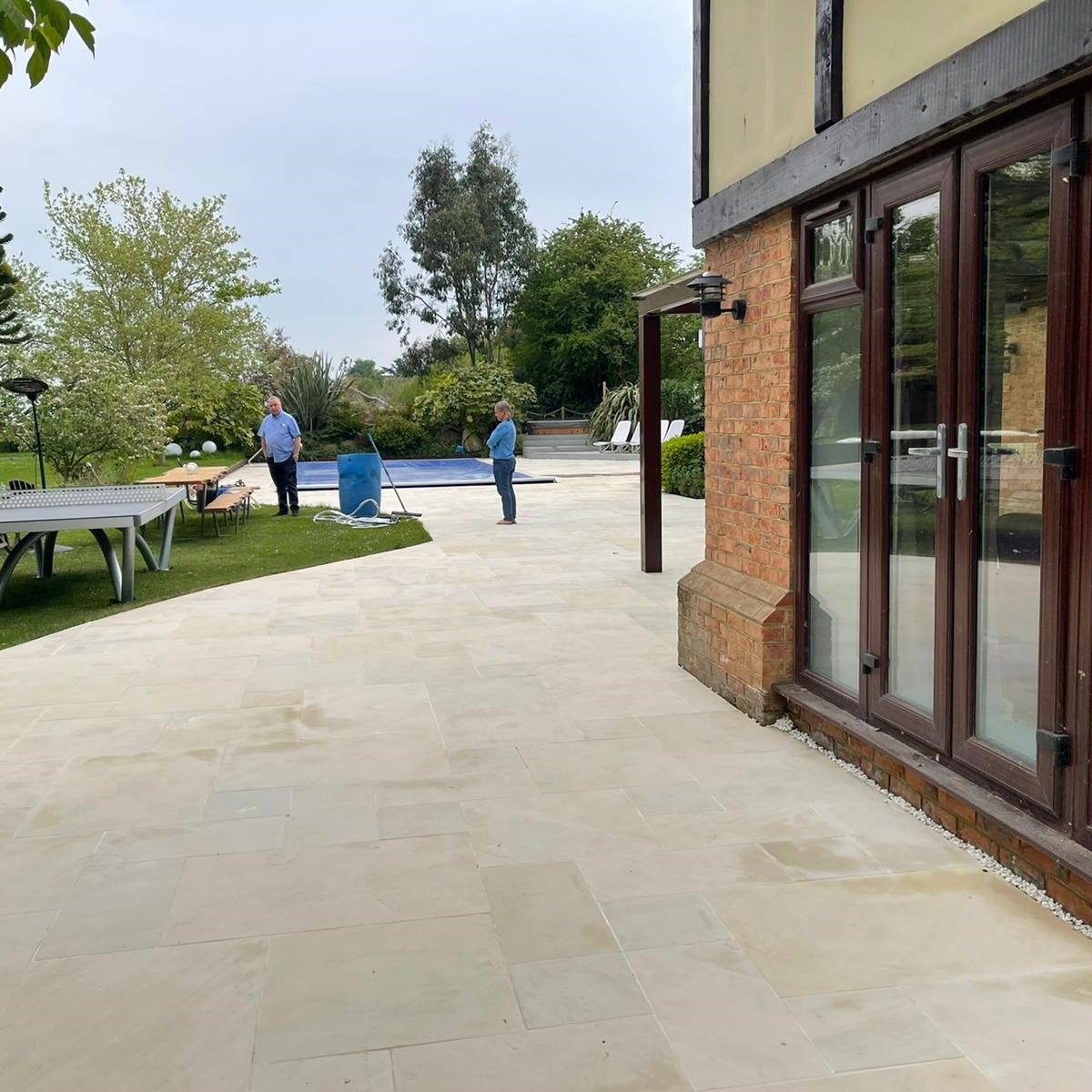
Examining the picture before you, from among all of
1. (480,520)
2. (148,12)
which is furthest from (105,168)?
(148,12)

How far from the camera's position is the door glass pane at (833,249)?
421cm

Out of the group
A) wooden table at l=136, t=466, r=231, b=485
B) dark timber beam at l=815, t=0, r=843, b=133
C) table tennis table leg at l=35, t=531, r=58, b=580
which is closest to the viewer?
dark timber beam at l=815, t=0, r=843, b=133

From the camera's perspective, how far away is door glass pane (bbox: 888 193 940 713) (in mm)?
3643

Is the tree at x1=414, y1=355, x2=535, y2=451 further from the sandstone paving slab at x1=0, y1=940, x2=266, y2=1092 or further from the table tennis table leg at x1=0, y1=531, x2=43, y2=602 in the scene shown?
the sandstone paving slab at x1=0, y1=940, x2=266, y2=1092

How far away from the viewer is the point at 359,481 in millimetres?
13891

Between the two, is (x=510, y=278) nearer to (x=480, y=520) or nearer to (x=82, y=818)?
(x=480, y=520)

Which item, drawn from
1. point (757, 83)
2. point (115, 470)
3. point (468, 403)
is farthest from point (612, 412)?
point (757, 83)

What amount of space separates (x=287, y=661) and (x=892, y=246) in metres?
3.98

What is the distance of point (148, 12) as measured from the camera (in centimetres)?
555

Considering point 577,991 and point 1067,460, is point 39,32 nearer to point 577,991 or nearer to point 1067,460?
point 577,991

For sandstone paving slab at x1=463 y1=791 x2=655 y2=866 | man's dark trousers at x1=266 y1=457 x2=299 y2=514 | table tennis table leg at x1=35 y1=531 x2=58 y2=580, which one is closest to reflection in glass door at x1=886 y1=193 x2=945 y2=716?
sandstone paving slab at x1=463 y1=791 x2=655 y2=866

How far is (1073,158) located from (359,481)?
1168 cm

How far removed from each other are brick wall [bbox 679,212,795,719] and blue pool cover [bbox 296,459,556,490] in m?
14.1

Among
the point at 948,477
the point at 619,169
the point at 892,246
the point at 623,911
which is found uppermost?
the point at 619,169
